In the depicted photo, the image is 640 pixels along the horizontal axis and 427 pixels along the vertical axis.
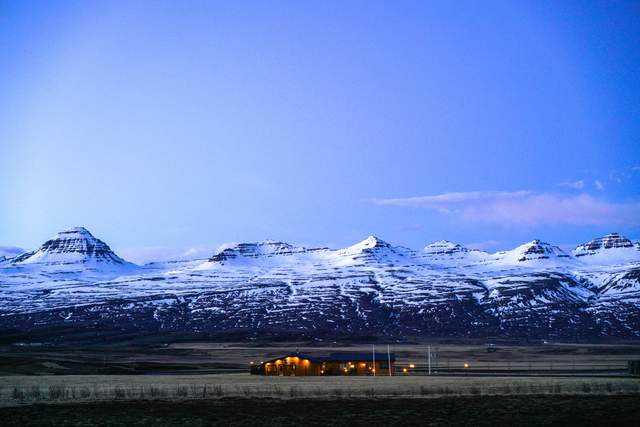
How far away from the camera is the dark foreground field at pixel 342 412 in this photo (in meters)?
42.1

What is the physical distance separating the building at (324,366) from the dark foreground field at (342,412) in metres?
41.4

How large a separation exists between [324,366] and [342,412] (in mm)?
50825

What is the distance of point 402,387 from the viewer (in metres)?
64.4

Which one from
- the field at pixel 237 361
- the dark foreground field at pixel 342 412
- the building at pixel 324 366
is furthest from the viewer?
the field at pixel 237 361

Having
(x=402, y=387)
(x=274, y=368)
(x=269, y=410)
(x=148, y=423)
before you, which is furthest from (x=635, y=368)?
(x=148, y=423)

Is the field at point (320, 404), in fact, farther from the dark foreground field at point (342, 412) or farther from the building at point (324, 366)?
the building at point (324, 366)

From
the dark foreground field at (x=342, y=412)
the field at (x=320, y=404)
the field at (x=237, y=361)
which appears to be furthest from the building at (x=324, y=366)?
the dark foreground field at (x=342, y=412)

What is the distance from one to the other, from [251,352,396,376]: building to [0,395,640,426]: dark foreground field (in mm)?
41395

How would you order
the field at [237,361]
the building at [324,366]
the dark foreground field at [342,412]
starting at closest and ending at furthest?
the dark foreground field at [342,412]
the building at [324,366]
the field at [237,361]

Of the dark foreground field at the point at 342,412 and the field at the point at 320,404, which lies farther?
the field at the point at 320,404

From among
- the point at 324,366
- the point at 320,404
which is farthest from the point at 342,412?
the point at 324,366

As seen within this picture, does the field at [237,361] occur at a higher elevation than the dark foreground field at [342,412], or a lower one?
lower

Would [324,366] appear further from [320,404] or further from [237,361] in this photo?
[320,404]

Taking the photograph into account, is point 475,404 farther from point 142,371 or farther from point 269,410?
point 142,371
